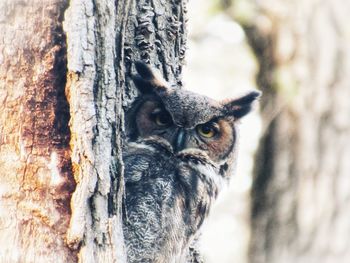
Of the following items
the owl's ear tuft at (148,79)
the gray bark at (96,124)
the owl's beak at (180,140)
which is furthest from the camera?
the owl's beak at (180,140)

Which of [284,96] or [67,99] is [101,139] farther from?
[284,96]

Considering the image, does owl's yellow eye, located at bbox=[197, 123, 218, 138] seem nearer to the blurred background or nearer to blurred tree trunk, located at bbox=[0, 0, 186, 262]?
blurred tree trunk, located at bbox=[0, 0, 186, 262]

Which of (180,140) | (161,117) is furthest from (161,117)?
(180,140)

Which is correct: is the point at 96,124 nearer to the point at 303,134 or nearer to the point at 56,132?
the point at 56,132

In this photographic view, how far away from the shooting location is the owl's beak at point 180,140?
8.98ft

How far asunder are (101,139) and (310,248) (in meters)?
3.33

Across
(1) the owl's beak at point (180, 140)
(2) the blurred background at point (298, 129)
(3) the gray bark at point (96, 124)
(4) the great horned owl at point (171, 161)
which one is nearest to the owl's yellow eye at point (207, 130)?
(4) the great horned owl at point (171, 161)

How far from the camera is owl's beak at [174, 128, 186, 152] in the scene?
2.74m

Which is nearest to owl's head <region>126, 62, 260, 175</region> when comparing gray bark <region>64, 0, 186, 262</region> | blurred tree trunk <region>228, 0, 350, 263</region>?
gray bark <region>64, 0, 186, 262</region>

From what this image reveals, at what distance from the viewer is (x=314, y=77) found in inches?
196

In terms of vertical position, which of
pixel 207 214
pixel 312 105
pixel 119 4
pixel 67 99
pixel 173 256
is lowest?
pixel 173 256

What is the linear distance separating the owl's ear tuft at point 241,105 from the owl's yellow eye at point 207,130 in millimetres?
98

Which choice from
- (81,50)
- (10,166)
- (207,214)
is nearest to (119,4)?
(81,50)

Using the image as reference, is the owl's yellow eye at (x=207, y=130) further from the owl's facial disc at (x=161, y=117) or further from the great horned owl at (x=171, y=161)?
the owl's facial disc at (x=161, y=117)
